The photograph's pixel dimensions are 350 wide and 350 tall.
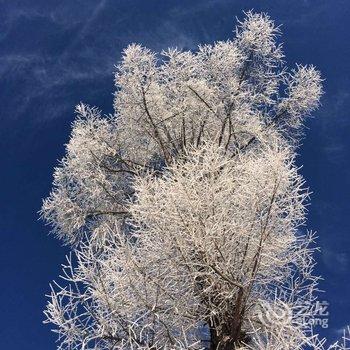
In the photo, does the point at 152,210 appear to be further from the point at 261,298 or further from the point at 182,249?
the point at 261,298

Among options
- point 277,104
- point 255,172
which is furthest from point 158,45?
point 255,172

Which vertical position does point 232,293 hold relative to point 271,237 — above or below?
below

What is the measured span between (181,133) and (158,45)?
459 cm

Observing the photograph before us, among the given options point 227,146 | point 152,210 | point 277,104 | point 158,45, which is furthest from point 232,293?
point 158,45

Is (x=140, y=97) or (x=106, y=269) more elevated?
(x=140, y=97)

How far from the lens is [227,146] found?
1023cm

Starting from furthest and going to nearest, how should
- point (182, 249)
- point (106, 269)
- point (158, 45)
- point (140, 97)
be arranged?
point (158, 45)
point (140, 97)
point (106, 269)
point (182, 249)

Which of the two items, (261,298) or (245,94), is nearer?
(261,298)

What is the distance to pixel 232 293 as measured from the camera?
5953mm

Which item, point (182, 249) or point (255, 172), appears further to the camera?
point (255, 172)

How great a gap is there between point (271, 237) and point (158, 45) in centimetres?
882

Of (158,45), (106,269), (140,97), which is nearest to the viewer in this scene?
(106,269)

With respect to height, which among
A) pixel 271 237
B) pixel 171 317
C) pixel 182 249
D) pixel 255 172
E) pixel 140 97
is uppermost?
pixel 140 97

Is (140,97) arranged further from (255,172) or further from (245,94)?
(255,172)
